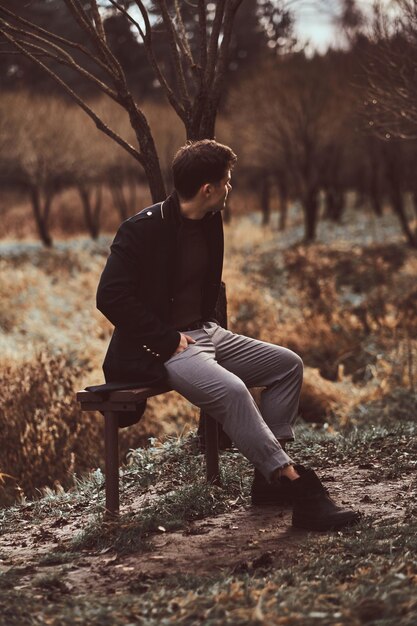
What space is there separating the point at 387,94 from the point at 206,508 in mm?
4690

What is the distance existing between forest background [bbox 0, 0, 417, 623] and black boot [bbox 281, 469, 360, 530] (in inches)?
12.0

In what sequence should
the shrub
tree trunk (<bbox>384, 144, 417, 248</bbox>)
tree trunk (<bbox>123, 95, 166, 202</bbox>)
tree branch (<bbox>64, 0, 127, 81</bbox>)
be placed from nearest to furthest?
tree branch (<bbox>64, 0, 127, 81</bbox>)
tree trunk (<bbox>123, 95, 166, 202</bbox>)
the shrub
tree trunk (<bbox>384, 144, 417, 248</bbox>)

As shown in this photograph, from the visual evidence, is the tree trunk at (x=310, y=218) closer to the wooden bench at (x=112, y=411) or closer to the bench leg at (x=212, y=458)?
the bench leg at (x=212, y=458)

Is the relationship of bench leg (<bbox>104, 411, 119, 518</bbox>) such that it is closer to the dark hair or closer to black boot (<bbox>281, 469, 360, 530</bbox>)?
black boot (<bbox>281, 469, 360, 530</bbox>)

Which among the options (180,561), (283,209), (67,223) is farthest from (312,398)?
(67,223)

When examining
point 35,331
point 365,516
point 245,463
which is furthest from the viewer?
point 35,331

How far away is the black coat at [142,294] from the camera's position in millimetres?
4695

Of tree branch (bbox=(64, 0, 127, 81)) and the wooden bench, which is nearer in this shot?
the wooden bench

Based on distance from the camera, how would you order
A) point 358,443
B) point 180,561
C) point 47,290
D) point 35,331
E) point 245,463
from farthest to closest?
1. point 47,290
2. point 35,331
3. point 358,443
4. point 245,463
5. point 180,561

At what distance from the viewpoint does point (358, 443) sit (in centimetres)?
658

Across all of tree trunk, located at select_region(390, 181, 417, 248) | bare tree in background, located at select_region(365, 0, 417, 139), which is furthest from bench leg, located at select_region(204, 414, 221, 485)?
tree trunk, located at select_region(390, 181, 417, 248)

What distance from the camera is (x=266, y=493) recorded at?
16.5 feet

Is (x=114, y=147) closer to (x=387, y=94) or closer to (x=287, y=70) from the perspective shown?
(x=287, y=70)

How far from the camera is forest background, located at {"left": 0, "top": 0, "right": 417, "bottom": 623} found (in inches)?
268
